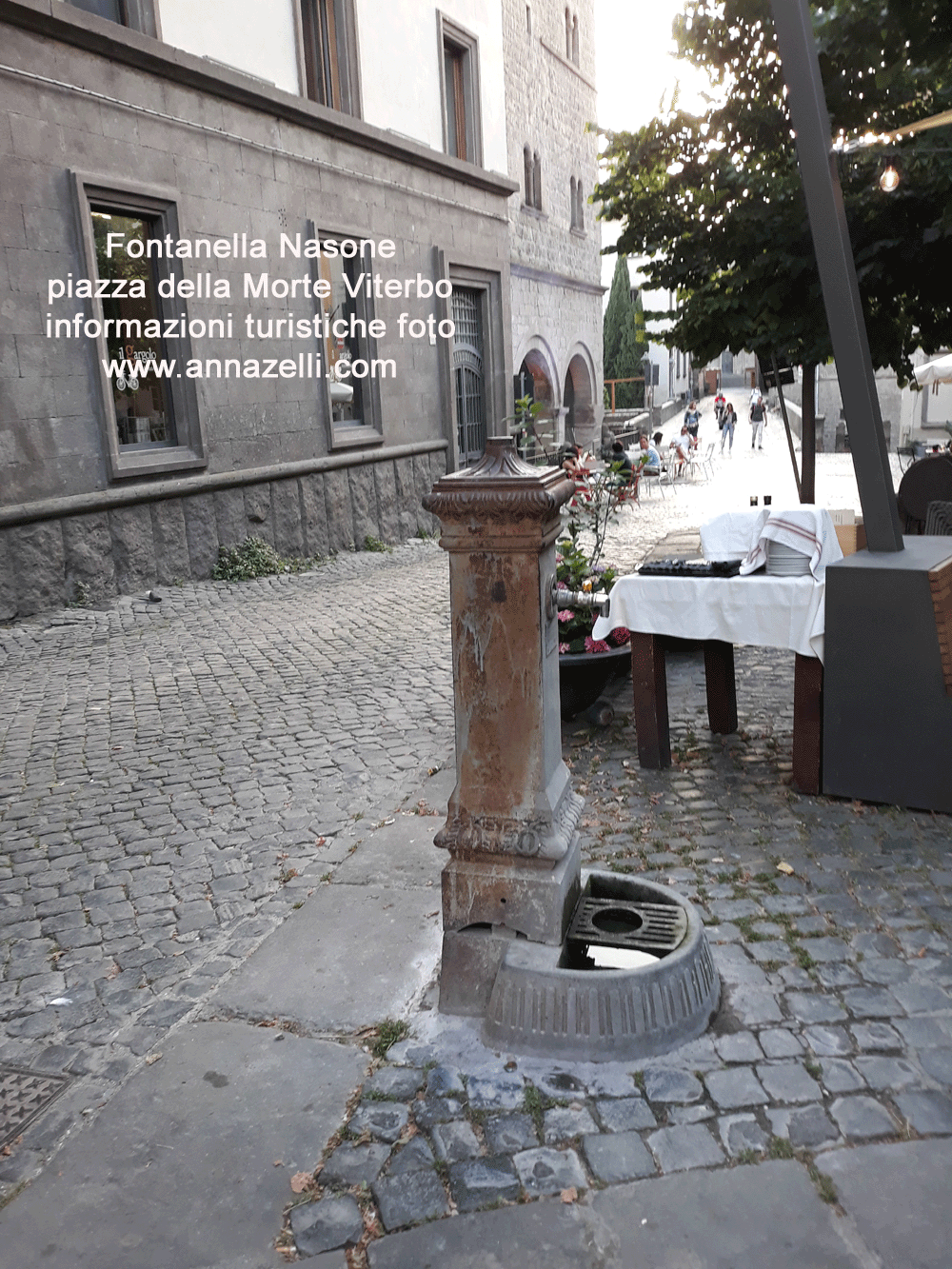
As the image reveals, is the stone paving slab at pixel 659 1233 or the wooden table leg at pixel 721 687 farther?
the wooden table leg at pixel 721 687

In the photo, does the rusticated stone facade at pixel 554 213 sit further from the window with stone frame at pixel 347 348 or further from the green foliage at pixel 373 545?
the green foliage at pixel 373 545

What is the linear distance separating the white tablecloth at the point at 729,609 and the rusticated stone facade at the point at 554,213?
16.1 meters

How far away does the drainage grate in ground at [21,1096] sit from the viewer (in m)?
2.85

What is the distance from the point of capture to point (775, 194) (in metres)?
9.55

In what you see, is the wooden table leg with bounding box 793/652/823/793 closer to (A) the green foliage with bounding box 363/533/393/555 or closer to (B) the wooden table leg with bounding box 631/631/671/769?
(B) the wooden table leg with bounding box 631/631/671/769

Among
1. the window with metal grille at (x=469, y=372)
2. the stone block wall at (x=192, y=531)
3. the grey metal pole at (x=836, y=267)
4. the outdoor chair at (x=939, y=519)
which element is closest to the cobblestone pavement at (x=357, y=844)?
the grey metal pole at (x=836, y=267)

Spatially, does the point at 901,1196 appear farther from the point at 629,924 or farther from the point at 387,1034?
the point at 387,1034

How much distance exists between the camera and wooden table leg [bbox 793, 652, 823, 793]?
195 inches

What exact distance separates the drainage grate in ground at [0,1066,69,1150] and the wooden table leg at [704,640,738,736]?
395cm

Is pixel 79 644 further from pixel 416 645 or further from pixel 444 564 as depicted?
pixel 444 564

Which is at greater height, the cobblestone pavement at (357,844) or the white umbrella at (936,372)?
the white umbrella at (936,372)

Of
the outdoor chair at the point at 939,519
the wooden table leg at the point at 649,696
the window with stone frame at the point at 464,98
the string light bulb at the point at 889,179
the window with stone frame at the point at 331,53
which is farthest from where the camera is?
the window with stone frame at the point at 464,98

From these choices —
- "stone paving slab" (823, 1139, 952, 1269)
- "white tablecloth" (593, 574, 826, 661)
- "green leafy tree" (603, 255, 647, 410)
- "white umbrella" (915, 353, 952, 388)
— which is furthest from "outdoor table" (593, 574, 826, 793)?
"green leafy tree" (603, 255, 647, 410)

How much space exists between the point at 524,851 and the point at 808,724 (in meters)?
2.32
